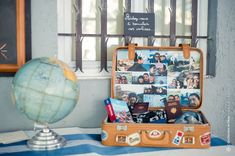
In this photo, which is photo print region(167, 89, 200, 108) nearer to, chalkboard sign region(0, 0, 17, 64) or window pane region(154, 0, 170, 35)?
window pane region(154, 0, 170, 35)

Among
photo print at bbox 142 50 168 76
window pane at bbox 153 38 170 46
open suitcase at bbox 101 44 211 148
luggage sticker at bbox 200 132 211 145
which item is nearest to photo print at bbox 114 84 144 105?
open suitcase at bbox 101 44 211 148

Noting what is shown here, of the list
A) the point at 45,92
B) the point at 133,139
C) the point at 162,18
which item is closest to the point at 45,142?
the point at 45,92

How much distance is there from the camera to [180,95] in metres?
1.71

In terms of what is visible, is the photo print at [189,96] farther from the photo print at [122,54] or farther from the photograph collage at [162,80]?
the photo print at [122,54]

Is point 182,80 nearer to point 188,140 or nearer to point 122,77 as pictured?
point 122,77

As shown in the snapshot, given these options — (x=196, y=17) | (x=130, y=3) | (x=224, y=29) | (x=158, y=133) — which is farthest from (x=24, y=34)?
(x=224, y=29)

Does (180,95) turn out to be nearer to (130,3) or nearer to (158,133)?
(158,133)

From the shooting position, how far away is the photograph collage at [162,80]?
1.70 metres

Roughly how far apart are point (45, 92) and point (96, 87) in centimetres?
50

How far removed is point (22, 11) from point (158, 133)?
0.84 m

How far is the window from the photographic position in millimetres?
1744

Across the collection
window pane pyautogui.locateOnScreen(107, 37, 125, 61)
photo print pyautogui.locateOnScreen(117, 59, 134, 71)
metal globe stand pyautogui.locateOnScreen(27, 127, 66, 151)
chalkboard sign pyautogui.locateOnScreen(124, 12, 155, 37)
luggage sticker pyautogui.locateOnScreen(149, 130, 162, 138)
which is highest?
chalkboard sign pyautogui.locateOnScreen(124, 12, 155, 37)

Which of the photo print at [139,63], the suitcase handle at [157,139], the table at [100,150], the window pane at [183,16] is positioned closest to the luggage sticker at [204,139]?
the table at [100,150]

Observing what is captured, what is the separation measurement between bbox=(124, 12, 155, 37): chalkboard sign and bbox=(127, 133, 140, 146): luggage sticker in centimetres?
60
